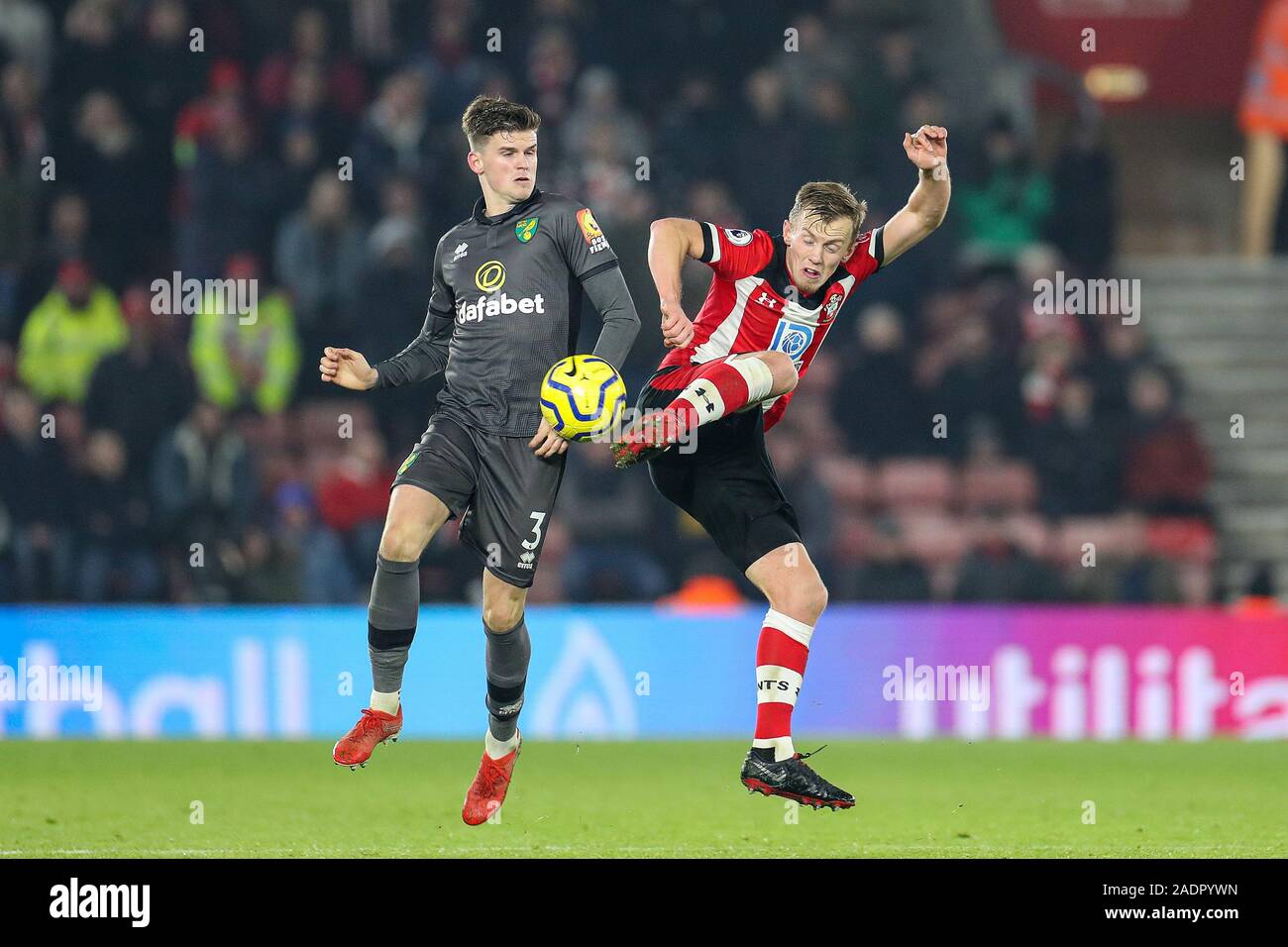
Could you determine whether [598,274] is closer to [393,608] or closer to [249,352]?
[393,608]

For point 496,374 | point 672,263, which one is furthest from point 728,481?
point 496,374

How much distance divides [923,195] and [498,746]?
2.64m

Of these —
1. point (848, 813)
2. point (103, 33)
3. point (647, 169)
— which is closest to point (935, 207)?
point (848, 813)

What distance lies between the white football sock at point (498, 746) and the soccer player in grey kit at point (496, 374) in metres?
0.44

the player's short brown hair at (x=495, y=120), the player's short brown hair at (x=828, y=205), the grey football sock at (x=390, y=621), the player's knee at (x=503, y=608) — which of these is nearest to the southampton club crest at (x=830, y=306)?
the player's short brown hair at (x=828, y=205)

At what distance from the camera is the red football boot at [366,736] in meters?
6.93

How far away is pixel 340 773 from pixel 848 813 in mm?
2793

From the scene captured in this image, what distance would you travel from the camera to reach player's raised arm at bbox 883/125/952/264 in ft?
23.2

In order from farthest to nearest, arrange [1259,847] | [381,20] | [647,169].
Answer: [381,20] → [647,169] → [1259,847]

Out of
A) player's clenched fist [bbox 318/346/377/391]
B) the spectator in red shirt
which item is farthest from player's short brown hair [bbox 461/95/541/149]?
the spectator in red shirt

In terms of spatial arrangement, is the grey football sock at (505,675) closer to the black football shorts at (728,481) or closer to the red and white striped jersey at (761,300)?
the black football shorts at (728,481)

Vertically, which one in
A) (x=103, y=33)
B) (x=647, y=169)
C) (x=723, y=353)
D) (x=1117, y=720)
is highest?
(x=103, y=33)

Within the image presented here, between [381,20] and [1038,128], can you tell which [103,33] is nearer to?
[381,20]

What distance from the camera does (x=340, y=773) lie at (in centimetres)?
974
